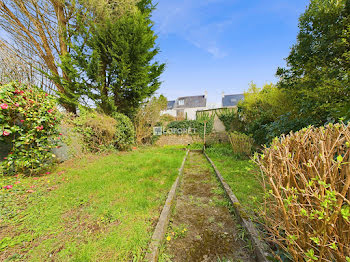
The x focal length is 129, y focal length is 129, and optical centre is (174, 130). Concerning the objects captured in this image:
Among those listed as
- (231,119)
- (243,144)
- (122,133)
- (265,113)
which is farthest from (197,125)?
(122,133)

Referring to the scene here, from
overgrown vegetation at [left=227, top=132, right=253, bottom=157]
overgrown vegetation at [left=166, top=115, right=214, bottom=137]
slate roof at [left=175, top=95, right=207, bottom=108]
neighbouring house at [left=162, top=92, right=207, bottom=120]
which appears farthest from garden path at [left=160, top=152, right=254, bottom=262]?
slate roof at [left=175, top=95, right=207, bottom=108]

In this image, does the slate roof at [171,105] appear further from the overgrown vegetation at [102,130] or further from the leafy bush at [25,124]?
the leafy bush at [25,124]

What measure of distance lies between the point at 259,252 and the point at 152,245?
1282 mm

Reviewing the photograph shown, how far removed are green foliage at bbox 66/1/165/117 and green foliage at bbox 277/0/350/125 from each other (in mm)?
8072

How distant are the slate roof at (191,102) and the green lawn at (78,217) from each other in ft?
98.0

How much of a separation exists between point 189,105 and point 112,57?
2571 centimetres

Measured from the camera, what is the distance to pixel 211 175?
452 centimetres

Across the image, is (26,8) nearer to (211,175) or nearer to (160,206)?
(160,206)

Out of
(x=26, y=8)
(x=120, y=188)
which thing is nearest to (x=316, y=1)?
(x=120, y=188)

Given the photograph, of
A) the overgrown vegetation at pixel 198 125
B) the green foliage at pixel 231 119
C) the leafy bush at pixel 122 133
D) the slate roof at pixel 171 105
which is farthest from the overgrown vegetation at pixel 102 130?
the slate roof at pixel 171 105

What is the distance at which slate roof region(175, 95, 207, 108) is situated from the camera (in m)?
31.7

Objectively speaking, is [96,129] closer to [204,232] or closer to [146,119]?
[146,119]

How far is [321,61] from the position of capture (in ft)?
16.9

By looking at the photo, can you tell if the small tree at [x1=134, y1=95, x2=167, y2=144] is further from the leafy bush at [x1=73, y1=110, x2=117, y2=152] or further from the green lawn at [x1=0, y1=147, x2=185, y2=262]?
the green lawn at [x1=0, y1=147, x2=185, y2=262]
